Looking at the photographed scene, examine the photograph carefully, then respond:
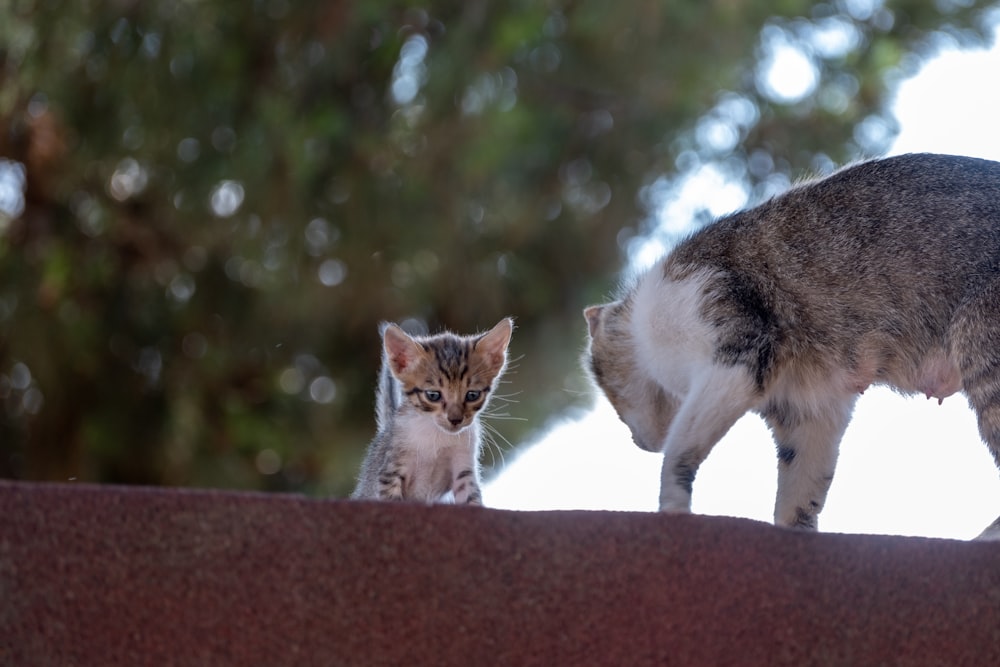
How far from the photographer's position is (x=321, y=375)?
6.28 metres

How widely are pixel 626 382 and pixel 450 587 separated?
2011mm

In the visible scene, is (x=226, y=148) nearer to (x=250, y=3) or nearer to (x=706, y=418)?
(x=250, y=3)

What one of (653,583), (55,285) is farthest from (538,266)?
(653,583)

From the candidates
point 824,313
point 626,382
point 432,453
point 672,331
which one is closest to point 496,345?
point 432,453

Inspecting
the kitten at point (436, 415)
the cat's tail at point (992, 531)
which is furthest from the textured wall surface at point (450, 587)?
the kitten at point (436, 415)

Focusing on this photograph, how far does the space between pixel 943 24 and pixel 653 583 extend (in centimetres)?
523

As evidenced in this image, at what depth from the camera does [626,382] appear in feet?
13.4

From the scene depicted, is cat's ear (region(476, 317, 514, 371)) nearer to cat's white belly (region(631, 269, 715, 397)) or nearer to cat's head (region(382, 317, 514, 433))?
cat's head (region(382, 317, 514, 433))

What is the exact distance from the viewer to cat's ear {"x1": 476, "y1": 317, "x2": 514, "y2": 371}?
3492 mm

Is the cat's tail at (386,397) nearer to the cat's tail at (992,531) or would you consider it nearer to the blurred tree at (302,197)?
the cat's tail at (992,531)

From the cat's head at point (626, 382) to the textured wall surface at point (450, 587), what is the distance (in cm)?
168

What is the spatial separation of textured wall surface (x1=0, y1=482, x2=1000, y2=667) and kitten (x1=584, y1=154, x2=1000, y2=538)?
895mm

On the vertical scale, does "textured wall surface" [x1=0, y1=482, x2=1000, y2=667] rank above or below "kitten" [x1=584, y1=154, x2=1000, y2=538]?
below

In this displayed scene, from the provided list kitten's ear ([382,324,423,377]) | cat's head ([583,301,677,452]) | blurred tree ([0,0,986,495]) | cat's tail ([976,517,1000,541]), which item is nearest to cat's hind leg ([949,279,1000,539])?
cat's tail ([976,517,1000,541])
